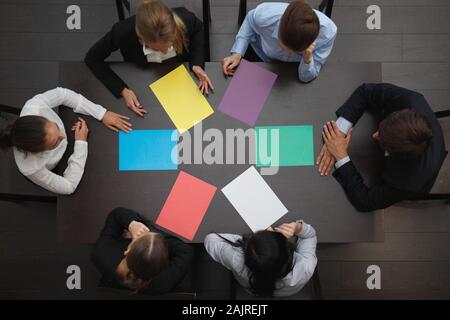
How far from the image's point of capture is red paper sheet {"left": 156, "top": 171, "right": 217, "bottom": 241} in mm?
1427

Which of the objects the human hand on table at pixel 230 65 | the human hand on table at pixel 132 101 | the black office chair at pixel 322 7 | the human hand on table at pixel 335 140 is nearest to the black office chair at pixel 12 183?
the human hand on table at pixel 132 101

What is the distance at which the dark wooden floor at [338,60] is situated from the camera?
6.83 ft

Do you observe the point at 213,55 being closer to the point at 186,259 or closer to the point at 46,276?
the point at 186,259

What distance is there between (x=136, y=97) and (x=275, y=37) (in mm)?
642

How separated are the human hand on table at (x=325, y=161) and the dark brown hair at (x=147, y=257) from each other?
2.20 ft

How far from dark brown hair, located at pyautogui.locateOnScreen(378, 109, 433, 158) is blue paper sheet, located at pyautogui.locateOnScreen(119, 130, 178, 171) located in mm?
799

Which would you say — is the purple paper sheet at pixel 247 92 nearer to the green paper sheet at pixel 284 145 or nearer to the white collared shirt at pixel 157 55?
the green paper sheet at pixel 284 145

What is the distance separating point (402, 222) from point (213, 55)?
1.49 m

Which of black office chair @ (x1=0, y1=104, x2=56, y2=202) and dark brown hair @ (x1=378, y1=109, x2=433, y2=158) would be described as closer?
dark brown hair @ (x1=378, y1=109, x2=433, y2=158)

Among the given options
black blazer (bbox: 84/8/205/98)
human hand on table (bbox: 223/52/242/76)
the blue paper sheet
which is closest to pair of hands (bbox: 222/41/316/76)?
human hand on table (bbox: 223/52/242/76)

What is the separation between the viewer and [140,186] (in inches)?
56.7

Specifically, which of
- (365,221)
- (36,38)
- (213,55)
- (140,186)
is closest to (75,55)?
(36,38)

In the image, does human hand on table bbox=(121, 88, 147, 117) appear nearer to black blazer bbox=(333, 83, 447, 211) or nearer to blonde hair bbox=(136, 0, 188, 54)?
blonde hair bbox=(136, 0, 188, 54)

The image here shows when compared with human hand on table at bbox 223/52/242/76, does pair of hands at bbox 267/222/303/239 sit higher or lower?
lower
